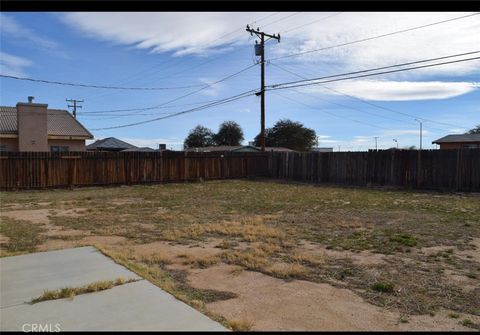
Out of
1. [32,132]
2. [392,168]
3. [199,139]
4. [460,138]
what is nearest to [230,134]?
[199,139]

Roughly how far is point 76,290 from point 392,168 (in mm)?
17310

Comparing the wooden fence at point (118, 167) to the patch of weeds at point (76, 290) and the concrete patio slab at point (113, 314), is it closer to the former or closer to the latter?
the patch of weeds at point (76, 290)

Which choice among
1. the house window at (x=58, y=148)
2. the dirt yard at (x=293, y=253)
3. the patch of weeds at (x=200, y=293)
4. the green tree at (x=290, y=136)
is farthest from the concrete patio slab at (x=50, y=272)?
the green tree at (x=290, y=136)

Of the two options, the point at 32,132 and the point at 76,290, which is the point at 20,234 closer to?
the point at 76,290

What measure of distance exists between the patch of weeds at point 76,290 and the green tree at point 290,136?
236 feet

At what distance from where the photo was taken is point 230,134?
8494 centimetres

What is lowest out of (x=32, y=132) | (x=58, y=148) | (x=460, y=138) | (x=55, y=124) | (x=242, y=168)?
(x=242, y=168)

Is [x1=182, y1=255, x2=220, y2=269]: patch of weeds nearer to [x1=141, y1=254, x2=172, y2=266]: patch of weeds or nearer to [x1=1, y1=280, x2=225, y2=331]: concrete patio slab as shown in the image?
[x1=141, y1=254, x2=172, y2=266]: patch of weeds

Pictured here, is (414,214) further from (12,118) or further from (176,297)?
(12,118)

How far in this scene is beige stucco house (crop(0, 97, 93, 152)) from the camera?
28.0m

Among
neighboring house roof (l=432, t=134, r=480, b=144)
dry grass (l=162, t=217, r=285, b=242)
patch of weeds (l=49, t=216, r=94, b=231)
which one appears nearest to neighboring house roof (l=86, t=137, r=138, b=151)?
neighboring house roof (l=432, t=134, r=480, b=144)

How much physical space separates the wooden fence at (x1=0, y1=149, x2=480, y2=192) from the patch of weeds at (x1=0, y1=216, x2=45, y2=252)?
29.3 ft

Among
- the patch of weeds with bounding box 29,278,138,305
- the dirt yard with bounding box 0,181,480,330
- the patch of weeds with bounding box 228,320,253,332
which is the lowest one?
the dirt yard with bounding box 0,181,480,330

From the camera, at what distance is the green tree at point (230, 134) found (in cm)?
8462
